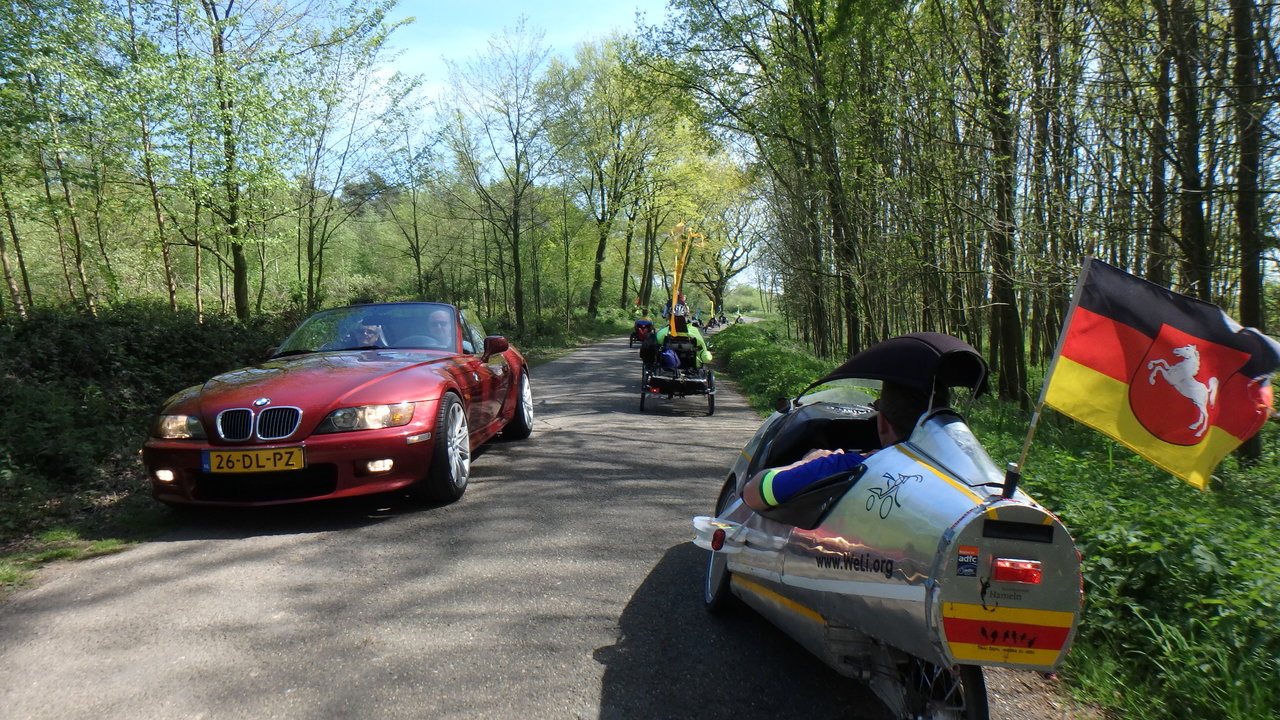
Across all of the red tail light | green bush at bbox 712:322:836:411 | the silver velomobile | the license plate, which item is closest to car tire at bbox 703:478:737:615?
the silver velomobile

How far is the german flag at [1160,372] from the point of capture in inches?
87.7

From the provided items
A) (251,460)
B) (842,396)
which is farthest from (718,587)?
(251,460)

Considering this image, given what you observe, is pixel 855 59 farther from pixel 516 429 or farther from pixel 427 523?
pixel 427 523

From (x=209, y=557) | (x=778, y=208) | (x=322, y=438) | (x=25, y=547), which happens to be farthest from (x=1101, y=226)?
(x=778, y=208)

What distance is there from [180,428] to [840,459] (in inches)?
166

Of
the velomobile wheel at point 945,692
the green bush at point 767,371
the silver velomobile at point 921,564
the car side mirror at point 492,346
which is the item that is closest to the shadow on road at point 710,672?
the silver velomobile at point 921,564

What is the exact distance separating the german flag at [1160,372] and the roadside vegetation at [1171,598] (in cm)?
75

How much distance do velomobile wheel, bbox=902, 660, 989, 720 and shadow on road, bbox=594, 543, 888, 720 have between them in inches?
16.8

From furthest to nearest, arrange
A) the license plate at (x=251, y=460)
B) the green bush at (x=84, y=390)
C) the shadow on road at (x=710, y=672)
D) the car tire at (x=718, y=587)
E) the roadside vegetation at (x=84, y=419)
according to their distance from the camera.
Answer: the green bush at (x=84, y=390), the roadside vegetation at (x=84, y=419), the license plate at (x=251, y=460), the car tire at (x=718, y=587), the shadow on road at (x=710, y=672)

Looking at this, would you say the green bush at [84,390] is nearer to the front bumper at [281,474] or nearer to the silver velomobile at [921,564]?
the front bumper at [281,474]

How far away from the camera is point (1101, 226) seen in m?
6.68

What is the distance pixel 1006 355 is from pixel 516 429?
6.96 m

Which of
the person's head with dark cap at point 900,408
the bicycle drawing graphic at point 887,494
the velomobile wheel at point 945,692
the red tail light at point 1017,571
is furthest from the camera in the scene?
the person's head with dark cap at point 900,408

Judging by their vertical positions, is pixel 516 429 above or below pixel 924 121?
below
